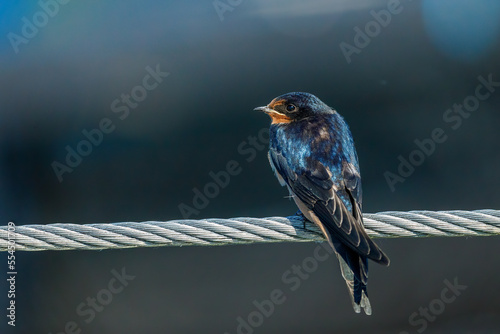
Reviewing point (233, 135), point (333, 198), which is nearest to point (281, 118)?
point (333, 198)

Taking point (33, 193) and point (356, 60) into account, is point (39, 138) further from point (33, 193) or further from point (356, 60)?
point (356, 60)

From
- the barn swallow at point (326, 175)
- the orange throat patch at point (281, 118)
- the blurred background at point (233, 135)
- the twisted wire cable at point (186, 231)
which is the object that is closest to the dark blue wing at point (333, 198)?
the barn swallow at point (326, 175)

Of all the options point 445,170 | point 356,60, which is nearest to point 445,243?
point 445,170

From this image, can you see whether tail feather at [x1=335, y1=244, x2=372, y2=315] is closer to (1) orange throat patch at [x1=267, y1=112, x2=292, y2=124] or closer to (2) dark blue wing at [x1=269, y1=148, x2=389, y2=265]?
(2) dark blue wing at [x1=269, y1=148, x2=389, y2=265]

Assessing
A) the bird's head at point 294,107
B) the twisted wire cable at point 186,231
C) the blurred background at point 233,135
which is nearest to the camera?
the twisted wire cable at point 186,231

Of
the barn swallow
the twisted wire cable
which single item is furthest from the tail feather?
the twisted wire cable

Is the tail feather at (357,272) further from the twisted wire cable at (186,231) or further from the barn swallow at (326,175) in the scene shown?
the twisted wire cable at (186,231)
